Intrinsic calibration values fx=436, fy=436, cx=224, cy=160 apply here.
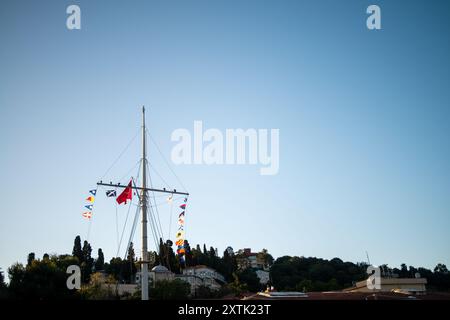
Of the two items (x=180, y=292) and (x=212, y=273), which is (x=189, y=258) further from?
(x=180, y=292)

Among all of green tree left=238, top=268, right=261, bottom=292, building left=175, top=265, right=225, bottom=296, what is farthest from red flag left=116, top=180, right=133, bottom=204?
green tree left=238, top=268, right=261, bottom=292

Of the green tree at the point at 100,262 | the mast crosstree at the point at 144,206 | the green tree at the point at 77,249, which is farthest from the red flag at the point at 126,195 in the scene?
the green tree at the point at 100,262

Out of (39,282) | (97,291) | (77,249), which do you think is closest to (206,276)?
(77,249)

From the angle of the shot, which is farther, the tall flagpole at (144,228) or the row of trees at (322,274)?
the row of trees at (322,274)

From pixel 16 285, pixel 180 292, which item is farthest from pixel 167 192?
pixel 16 285

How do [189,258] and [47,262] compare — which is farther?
[189,258]

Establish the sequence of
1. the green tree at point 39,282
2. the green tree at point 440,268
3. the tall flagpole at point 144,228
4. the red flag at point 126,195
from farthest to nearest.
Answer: the green tree at point 440,268 < the green tree at point 39,282 < the red flag at point 126,195 < the tall flagpole at point 144,228

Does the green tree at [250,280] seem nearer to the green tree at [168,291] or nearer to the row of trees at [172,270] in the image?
the row of trees at [172,270]

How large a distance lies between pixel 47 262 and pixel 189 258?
5870cm

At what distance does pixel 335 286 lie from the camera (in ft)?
359

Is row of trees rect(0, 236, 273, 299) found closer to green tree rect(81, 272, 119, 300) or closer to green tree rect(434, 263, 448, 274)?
green tree rect(81, 272, 119, 300)

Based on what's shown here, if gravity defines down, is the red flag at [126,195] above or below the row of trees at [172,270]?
above

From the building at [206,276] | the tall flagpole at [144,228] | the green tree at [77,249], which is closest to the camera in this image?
the tall flagpole at [144,228]

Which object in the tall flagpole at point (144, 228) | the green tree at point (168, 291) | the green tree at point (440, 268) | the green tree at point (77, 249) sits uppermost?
the tall flagpole at point (144, 228)
